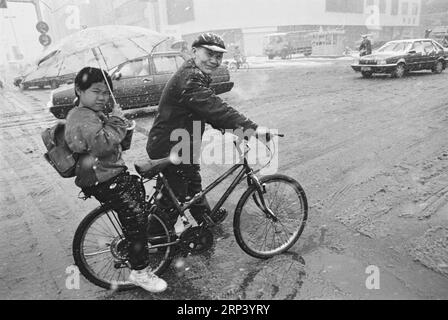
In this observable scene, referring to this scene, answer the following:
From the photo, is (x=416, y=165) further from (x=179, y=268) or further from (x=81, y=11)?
(x=81, y=11)

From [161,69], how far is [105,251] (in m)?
8.13

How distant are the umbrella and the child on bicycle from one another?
220 centimetres

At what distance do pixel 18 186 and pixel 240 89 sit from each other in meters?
10.5

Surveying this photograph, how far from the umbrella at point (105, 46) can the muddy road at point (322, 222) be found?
221cm

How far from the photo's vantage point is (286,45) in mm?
32406

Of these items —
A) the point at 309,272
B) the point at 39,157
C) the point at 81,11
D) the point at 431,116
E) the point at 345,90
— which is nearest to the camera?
the point at 309,272

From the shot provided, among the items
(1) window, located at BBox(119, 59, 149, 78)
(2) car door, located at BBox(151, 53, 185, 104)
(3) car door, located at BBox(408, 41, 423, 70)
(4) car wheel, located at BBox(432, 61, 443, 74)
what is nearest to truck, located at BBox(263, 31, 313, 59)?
(4) car wheel, located at BBox(432, 61, 443, 74)

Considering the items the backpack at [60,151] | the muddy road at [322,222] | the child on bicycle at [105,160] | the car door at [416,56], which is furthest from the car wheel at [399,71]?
the backpack at [60,151]

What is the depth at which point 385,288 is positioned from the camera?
285 centimetres

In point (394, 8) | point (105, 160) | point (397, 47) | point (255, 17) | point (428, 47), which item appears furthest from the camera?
point (394, 8)

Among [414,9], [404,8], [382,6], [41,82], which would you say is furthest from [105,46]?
[414,9]

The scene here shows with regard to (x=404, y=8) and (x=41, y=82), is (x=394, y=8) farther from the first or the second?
(x=41, y=82)

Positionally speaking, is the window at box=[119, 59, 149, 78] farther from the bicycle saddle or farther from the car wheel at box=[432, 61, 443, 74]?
the car wheel at box=[432, 61, 443, 74]

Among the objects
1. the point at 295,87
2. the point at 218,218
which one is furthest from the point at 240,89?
the point at 218,218
